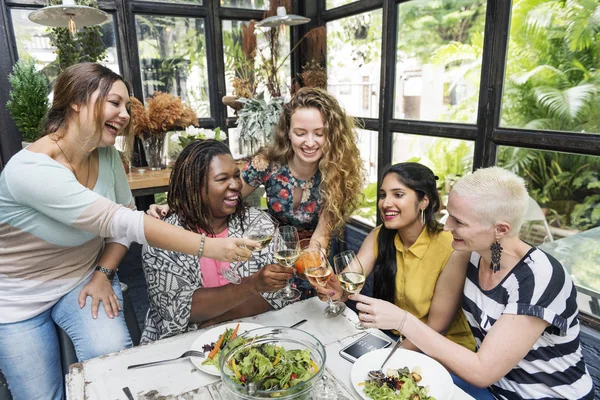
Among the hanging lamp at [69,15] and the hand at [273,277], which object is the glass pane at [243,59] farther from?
the hand at [273,277]

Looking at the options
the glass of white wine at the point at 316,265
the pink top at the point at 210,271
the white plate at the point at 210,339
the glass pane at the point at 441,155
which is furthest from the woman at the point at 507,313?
the glass pane at the point at 441,155

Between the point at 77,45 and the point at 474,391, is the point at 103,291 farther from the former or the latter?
the point at 77,45

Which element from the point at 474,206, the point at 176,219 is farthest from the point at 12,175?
the point at 474,206

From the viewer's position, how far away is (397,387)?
1073 mm

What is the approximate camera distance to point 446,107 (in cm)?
274

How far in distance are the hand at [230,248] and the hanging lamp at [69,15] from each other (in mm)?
1842

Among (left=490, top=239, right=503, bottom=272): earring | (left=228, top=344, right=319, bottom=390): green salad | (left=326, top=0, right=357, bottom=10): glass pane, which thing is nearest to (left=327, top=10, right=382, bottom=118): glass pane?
(left=326, top=0, right=357, bottom=10): glass pane

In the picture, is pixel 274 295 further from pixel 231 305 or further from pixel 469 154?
pixel 469 154

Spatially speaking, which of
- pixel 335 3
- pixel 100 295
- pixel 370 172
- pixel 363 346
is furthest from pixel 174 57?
pixel 363 346

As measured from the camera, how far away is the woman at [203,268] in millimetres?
1542

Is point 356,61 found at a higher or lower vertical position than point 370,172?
higher

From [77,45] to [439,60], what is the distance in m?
2.67

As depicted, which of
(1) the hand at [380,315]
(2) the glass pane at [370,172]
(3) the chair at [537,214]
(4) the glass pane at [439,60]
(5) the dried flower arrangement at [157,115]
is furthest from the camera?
(2) the glass pane at [370,172]

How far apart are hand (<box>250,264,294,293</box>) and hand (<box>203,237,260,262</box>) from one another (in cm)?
10
